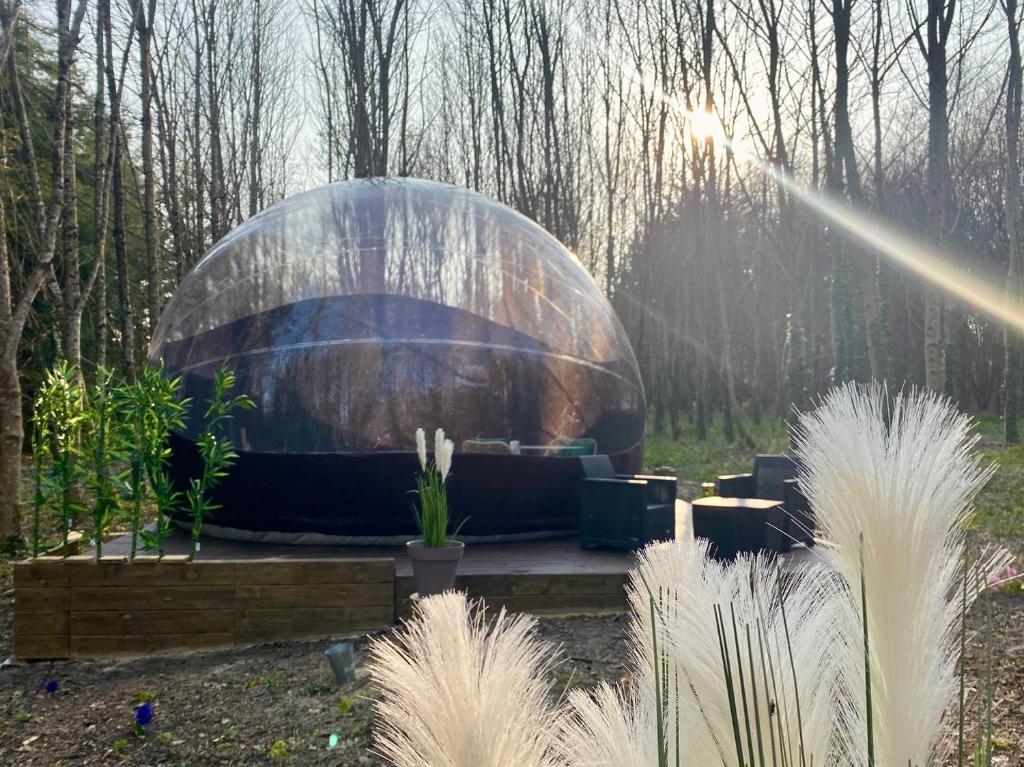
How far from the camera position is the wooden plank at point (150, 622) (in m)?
4.50

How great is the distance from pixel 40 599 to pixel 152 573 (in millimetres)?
580

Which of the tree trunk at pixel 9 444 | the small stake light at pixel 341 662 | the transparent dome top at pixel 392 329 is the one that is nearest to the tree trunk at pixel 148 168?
the transparent dome top at pixel 392 329

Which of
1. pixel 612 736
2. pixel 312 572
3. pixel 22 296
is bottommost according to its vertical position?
pixel 312 572

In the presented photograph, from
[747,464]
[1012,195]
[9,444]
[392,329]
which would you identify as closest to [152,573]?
[392,329]

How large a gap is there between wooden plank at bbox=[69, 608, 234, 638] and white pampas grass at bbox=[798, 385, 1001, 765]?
448cm

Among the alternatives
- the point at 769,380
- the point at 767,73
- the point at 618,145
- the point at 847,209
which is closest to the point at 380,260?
the point at 847,209

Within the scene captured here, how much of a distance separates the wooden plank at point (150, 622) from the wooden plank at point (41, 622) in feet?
0.16

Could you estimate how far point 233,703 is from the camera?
3.67 metres

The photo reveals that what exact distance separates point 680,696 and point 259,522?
5983mm

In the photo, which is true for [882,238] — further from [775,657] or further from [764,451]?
[775,657]

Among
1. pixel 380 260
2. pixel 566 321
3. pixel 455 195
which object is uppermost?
pixel 455 195

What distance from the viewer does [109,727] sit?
347 centimetres

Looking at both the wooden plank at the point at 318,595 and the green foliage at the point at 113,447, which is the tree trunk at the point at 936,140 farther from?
the green foliage at the point at 113,447

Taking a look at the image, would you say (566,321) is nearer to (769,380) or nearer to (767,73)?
(767,73)
